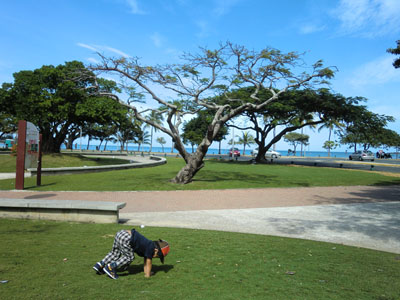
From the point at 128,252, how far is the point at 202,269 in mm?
1133

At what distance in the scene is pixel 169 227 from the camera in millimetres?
7715

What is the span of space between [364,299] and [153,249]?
2.71 metres

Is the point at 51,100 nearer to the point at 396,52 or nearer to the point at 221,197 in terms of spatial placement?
the point at 221,197

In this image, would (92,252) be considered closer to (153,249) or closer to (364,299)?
(153,249)

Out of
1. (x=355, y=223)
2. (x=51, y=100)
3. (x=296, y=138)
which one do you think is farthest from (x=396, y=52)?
(x=296, y=138)

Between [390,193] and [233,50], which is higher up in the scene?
[233,50]

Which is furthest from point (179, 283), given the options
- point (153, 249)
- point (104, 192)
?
point (104, 192)

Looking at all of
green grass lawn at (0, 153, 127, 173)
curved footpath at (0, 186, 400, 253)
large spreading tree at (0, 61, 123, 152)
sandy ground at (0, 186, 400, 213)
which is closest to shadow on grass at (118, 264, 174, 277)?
curved footpath at (0, 186, 400, 253)

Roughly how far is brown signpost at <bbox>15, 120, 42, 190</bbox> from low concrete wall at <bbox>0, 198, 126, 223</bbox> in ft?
18.4

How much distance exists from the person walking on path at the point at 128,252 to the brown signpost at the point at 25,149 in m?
10.2

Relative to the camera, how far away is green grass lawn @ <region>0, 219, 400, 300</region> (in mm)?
3980

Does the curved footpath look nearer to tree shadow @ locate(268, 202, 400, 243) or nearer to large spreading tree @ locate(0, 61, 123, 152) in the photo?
tree shadow @ locate(268, 202, 400, 243)

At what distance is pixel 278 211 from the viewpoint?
1004cm

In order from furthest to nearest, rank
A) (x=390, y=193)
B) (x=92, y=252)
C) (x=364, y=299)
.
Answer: (x=390, y=193) → (x=92, y=252) → (x=364, y=299)
